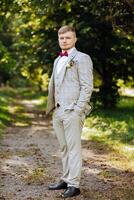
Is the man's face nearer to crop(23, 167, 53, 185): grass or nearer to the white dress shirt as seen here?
the white dress shirt

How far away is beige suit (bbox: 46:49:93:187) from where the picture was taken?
26.8ft

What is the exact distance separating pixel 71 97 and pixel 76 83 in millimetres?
228

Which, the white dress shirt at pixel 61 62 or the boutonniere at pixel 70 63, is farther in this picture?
the white dress shirt at pixel 61 62

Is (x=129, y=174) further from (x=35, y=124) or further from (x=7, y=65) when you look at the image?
(x=7, y=65)

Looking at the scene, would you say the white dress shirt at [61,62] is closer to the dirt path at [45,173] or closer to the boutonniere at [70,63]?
the boutonniere at [70,63]

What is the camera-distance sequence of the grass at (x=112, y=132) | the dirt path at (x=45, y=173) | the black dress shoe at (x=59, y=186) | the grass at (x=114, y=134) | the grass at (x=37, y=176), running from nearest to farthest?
the dirt path at (x=45, y=173) < the black dress shoe at (x=59, y=186) < the grass at (x=37, y=176) < the grass at (x=114, y=134) < the grass at (x=112, y=132)

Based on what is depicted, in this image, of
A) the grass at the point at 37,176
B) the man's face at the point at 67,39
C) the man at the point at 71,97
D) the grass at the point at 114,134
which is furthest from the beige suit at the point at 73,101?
the grass at the point at 114,134

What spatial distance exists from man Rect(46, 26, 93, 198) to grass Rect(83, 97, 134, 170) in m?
2.96

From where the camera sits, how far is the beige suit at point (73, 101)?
816 cm

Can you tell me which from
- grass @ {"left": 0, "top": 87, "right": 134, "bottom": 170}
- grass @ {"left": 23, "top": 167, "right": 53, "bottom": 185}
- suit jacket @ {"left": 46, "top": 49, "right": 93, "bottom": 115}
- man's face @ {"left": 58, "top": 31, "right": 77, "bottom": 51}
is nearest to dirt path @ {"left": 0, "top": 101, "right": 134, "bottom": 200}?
grass @ {"left": 23, "top": 167, "right": 53, "bottom": 185}

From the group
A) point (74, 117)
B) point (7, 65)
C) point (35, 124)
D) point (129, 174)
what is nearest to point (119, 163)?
point (129, 174)

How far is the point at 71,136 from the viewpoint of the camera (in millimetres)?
8305

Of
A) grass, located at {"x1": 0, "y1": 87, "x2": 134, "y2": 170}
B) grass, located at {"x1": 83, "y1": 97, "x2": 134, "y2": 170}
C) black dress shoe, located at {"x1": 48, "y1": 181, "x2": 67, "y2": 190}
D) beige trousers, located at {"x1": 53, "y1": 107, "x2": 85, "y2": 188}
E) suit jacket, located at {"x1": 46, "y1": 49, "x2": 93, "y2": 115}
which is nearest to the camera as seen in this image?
suit jacket, located at {"x1": 46, "y1": 49, "x2": 93, "y2": 115}

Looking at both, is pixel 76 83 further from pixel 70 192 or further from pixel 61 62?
pixel 70 192
